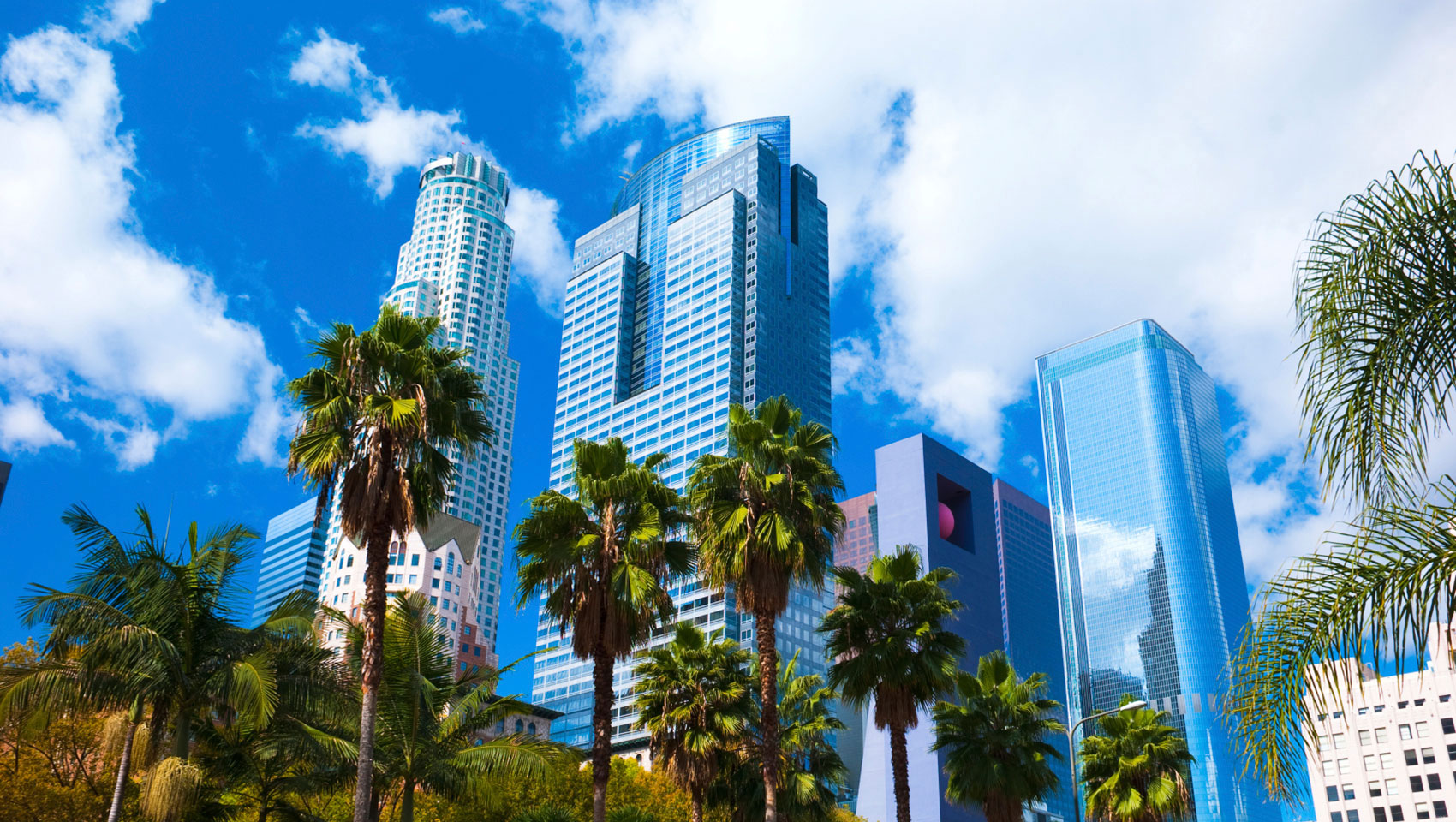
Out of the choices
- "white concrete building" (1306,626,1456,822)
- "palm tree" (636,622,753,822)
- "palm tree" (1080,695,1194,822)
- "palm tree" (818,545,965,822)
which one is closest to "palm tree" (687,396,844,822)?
"palm tree" (818,545,965,822)

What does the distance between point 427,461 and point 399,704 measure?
5564mm

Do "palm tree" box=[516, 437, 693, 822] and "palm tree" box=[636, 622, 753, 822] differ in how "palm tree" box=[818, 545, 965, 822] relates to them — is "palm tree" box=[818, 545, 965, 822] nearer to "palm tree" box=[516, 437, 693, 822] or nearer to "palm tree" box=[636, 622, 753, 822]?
"palm tree" box=[636, 622, 753, 822]

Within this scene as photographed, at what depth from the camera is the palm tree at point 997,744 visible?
117ft

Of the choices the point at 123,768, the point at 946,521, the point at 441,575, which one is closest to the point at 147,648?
the point at 123,768

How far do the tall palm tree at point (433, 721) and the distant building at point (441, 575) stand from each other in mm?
127015

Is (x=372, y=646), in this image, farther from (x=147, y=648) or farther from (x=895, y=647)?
(x=895, y=647)

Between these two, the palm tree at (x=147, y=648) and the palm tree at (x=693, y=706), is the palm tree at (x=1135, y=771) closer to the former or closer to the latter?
the palm tree at (x=693, y=706)

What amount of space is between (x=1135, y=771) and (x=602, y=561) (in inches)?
975

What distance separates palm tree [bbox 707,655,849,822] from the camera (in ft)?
116

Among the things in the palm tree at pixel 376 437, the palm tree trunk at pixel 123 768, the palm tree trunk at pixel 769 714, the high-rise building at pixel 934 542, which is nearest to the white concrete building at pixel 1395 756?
the high-rise building at pixel 934 542

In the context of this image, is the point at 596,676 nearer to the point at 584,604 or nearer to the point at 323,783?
the point at 584,604

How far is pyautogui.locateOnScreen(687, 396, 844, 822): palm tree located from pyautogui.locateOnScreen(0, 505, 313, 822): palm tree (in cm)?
1155

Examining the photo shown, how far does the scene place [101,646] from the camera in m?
20.4

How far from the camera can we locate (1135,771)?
41.2 metres
